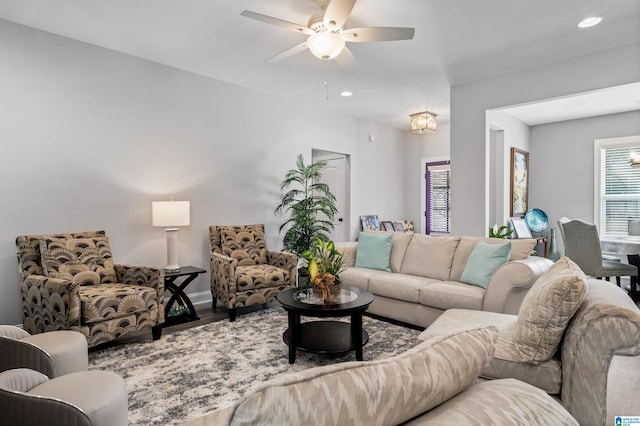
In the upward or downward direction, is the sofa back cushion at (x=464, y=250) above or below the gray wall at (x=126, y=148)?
below

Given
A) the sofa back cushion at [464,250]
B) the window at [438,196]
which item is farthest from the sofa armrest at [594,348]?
the window at [438,196]

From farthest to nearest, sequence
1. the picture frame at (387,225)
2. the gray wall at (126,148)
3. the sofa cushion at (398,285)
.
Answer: the picture frame at (387,225)
the sofa cushion at (398,285)
the gray wall at (126,148)

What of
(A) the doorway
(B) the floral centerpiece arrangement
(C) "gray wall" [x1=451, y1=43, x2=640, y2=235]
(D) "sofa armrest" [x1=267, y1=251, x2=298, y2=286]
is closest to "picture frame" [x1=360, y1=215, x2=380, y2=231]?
(A) the doorway

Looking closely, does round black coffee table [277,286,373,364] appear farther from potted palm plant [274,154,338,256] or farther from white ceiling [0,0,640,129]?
white ceiling [0,0,640,129]

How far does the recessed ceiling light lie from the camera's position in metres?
3.06

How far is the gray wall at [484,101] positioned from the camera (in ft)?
12.4

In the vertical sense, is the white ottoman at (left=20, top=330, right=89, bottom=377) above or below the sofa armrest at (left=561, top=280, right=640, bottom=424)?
below

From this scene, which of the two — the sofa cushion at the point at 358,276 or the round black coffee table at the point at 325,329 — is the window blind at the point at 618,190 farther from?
the round black coffee table at the point at 325,329

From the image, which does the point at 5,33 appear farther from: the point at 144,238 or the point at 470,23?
the point at 470,23

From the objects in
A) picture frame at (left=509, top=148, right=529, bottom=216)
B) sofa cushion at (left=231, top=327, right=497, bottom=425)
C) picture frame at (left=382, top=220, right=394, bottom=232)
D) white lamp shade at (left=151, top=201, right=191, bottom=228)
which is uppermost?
picture frame at (left=509, top=148, right=529, bottom=216)

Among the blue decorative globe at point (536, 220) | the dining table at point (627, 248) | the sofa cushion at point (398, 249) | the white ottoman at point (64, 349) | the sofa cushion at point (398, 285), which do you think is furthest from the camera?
the blue decorative globe at point (536, 220)

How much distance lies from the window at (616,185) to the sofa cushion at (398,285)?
412cm

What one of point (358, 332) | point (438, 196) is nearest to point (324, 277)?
point (358, 332)

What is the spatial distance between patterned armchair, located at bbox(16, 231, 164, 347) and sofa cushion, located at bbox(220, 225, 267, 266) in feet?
3.84
